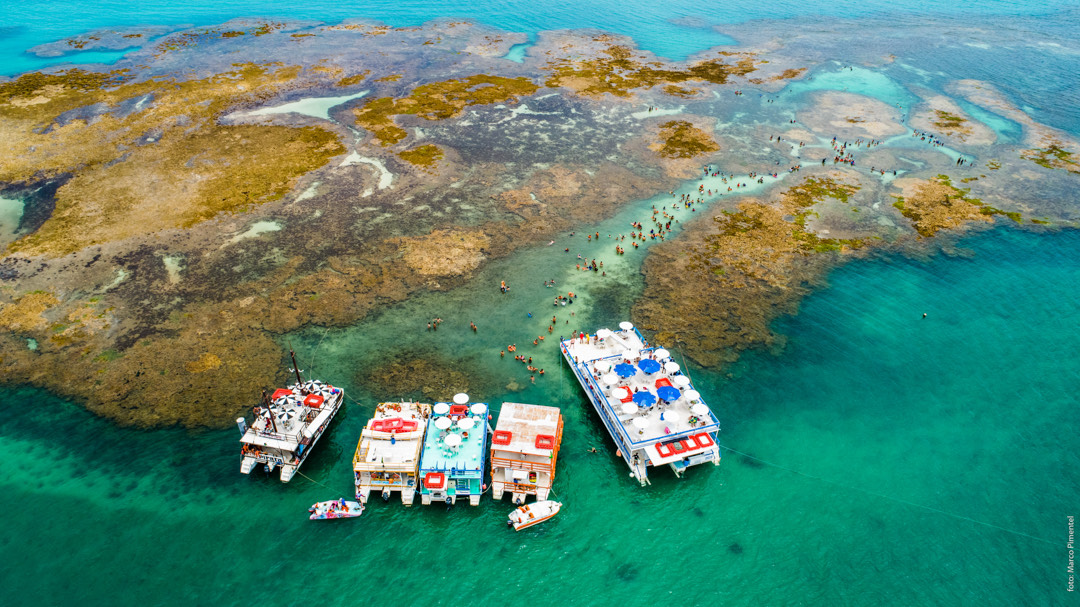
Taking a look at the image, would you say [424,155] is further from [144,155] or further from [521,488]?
[521,488]

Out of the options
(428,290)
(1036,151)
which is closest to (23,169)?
(428,290)

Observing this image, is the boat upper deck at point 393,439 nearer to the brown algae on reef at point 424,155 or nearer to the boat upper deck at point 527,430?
the boat upper deck at point 527,430

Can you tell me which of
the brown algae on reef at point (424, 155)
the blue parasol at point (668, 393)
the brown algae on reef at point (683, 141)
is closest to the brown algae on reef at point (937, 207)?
the brown algae on reef at point (683, 141)

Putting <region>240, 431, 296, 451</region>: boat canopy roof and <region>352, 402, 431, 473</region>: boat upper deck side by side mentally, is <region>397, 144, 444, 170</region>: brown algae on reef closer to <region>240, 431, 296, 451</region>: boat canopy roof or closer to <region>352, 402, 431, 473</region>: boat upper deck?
<region>352, 402, 431, 473</region>: boat upper deck

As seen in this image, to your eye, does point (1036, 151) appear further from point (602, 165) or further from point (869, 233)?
point (602, 165)

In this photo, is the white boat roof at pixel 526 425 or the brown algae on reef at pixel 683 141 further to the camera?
the brown algae on reef at pixel 683 141

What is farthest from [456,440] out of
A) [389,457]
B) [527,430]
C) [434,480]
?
[527,430]
